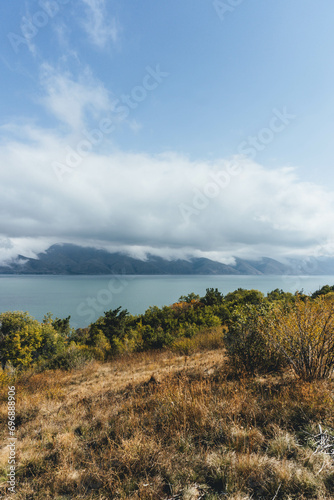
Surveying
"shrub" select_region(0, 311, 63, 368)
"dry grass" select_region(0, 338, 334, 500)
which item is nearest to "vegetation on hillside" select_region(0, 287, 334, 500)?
"dry grass" select_region(0, 338, 334, 500)

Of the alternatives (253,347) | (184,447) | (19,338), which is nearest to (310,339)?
(253,347)

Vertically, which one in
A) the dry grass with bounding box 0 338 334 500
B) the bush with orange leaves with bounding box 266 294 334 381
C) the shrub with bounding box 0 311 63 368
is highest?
the bush with orange leaves with bounding box 266 294 334 381

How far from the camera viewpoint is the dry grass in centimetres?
313

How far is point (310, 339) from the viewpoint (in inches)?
243

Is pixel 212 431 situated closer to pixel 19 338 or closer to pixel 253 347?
pixel 253 347

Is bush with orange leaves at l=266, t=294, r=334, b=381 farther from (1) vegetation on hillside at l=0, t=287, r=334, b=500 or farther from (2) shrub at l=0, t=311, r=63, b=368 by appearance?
(2) shrub at l=0, t=311, r=63, b=368

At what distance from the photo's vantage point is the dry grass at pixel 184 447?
123 inches

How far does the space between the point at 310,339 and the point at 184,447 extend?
4514mm

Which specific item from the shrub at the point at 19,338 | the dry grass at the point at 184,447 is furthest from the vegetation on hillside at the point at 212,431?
the shrub at the point at 19,338

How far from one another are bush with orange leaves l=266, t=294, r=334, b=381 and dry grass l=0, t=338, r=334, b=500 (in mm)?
504

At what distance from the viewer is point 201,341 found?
17.1 meters

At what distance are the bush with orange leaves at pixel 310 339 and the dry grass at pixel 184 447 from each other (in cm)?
50

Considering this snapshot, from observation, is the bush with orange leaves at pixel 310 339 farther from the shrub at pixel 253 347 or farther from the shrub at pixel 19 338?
the shrub at pixel 19 338

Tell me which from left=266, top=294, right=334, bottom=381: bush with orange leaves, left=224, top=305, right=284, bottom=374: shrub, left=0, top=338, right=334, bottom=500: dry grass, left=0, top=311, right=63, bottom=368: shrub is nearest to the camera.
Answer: left=0, top=338, right=334, bottom=500: dry grass
